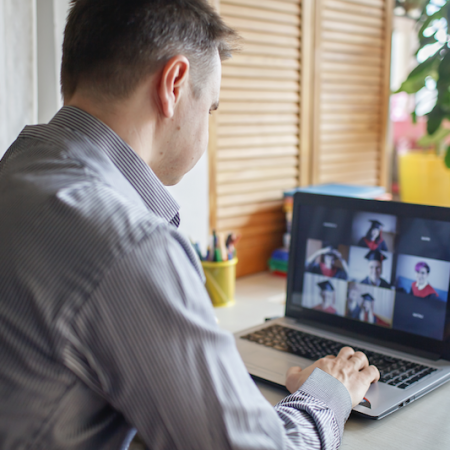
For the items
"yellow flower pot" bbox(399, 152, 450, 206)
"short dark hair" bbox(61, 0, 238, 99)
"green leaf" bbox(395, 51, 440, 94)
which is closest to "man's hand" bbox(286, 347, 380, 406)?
"short dark hair" bbox(61, 0, 238, 99)

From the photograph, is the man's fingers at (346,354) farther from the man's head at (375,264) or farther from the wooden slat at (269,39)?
the wooden slat at (269,39)

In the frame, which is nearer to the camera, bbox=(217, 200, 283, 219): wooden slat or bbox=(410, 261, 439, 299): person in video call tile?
bbox=(410, 261, 439, 299): person in video call tile

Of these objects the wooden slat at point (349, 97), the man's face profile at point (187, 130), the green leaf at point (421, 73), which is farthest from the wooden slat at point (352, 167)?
the man's face profile at point (187, 130)

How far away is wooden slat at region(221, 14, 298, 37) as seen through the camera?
164cm

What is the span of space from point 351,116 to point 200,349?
186 centimetres

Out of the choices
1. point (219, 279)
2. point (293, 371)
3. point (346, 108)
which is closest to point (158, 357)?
point (293, 371)

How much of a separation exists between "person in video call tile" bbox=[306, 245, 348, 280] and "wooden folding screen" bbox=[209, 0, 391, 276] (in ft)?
2.01

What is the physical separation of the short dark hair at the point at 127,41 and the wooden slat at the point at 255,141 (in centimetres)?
100

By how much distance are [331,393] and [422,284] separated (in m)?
0.33

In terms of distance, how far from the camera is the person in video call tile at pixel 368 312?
1.01 m

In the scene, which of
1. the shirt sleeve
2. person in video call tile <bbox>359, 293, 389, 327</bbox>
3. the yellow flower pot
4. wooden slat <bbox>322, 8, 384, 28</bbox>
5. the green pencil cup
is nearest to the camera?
the shirt sleeve

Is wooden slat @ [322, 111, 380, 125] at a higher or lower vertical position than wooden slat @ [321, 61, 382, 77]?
lower

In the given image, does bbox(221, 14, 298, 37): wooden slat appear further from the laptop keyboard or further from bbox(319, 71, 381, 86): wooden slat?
the laptop keyboard

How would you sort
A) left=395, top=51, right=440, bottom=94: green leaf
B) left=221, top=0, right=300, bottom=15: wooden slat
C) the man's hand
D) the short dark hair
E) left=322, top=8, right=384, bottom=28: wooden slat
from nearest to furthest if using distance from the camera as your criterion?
the short dark hair < the man's hand < left=221, top=0, right=300, bottom=15: wooden slat < left=395, top=51, right=440, bottom=94: green leaf < left=322, top=8, right=384, bottom=28: wooden slat
